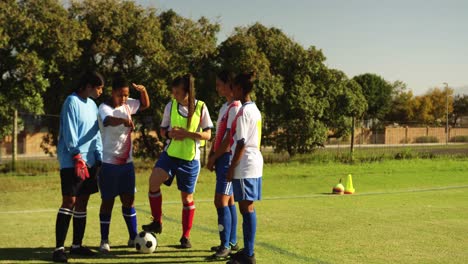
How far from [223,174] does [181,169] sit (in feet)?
1.90

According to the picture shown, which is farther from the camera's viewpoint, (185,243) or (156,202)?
(156,202)

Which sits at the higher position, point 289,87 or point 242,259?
point 289,87

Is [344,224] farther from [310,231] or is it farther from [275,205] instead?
[275,205]

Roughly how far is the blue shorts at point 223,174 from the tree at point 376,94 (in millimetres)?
64823

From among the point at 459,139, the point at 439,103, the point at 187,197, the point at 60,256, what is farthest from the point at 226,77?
the point at 439,103

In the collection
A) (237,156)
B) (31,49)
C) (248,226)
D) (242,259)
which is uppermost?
(31,49)

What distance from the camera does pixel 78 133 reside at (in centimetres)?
614

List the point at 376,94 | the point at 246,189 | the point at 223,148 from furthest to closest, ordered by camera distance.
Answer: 1. the point at 376,94
2. the point at 223,148
3. the point at 246,189

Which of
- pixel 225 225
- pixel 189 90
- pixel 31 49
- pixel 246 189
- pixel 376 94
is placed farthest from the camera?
pixel 376 94

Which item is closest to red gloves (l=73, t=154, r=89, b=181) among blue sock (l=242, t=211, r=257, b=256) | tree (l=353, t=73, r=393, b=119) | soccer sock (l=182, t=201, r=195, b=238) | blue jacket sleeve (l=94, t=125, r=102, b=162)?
blue jacket sleeve (l=94, t=125, r=102, b=162)

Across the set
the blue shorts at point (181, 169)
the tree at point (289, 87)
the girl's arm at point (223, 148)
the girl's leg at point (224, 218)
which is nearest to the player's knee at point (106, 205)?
A: the blue shorts at point (181, 169)

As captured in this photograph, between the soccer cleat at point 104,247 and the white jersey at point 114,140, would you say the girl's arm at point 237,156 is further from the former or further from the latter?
the soccer cleat at point 104,247

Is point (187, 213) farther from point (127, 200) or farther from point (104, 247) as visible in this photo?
point (104, 247)

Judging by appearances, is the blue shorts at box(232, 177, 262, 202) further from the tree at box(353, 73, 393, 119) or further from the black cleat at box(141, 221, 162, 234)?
the tree at box(353, 73, 393, 119)
